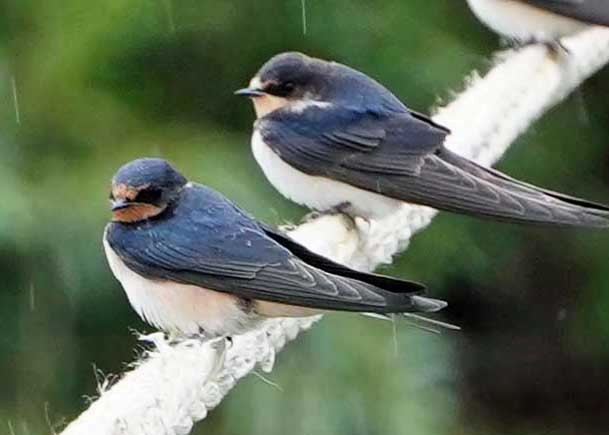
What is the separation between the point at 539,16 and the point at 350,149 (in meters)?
0.48

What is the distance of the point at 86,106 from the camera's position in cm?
193

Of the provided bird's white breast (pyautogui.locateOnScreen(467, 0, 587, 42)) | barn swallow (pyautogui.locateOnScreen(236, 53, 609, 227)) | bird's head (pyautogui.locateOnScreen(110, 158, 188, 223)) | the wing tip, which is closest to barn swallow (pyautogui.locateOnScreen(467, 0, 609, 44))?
bird's white breast (pyautogui.locateOnScreen(467, 0, 587, 42))

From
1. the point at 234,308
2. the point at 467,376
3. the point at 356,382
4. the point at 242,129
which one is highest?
the point at 234,308

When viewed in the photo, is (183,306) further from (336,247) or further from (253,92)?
(253,92)

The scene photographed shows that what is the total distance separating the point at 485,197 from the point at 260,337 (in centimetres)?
26

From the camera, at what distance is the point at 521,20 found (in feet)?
6.61

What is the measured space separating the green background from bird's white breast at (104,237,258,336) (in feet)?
1.40

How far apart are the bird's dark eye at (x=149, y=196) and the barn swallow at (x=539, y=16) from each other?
29.0 inches

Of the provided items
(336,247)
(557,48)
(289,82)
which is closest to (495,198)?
(336,247)

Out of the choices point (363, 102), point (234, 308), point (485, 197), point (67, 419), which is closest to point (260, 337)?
point (234, 308)

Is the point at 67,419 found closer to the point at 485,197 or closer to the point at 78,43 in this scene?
the point at 78,43

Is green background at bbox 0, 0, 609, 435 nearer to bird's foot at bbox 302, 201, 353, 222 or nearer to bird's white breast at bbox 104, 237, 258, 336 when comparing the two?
bird's foot at bbox 302, 201, 353, 222

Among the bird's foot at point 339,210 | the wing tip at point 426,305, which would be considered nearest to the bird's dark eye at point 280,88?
the bird's foot at point 339,210

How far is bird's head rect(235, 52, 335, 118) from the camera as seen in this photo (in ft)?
5.26
